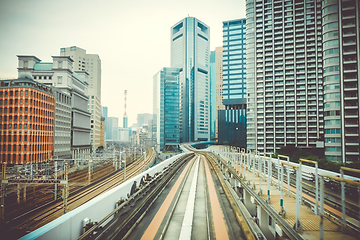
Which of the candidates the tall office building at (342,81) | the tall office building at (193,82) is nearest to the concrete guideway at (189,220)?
the tall office building at (342,81)

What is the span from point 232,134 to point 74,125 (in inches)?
4055

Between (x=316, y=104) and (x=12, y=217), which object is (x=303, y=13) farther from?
(x=12, y=217)

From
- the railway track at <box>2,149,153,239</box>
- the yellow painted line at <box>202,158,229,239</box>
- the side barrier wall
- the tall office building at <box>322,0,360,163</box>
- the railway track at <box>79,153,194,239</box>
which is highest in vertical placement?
the tall office building at <box>322,0,360,163</box>

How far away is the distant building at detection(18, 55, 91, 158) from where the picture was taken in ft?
173

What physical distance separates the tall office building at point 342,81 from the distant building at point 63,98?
57.1m

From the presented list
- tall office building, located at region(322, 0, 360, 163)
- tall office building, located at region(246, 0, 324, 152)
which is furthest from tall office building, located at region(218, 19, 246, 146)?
tall office building, located at region(322, 0, 360, 163)

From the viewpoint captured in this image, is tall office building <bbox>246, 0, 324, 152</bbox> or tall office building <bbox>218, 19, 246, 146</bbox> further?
tall office building <bbox>218, 19, 246, 146</bbox>

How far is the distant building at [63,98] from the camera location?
2073 inches

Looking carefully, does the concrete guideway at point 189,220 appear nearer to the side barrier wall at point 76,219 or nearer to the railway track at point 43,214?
the side barrier wall at point 76,219

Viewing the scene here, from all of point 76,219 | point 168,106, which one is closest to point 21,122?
point 76,219

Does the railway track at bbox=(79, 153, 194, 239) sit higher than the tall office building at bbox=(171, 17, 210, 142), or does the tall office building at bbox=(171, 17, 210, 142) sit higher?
the tall office building at bbox=(171, 17, 210, 142)

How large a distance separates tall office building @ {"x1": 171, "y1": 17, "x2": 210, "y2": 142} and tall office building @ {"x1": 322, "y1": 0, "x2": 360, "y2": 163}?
126 metres

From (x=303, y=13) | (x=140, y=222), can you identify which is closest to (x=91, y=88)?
(x=303, y=13)

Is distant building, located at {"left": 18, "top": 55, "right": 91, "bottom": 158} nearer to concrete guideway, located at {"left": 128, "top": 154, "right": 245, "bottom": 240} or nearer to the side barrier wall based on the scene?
concrete guideway, located at {"left": 128, "top": 154, "right": 245, "bottom": 240}
